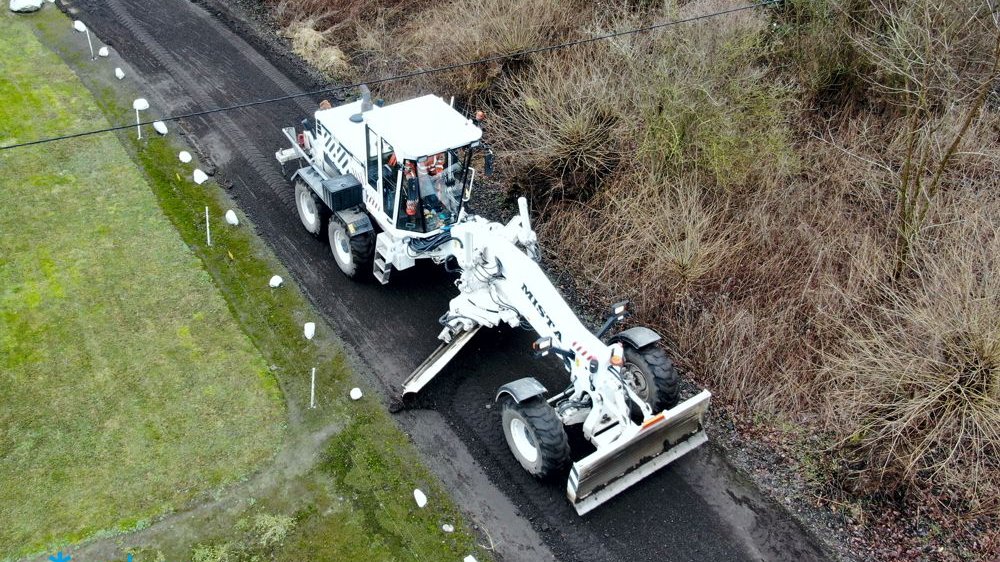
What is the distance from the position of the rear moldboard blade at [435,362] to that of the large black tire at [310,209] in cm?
304

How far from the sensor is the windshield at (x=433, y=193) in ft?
→ 32.8

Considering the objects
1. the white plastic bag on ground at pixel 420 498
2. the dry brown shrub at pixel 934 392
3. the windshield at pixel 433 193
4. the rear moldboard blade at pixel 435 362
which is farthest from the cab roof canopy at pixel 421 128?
the dry brown shrub at pixel 934 392

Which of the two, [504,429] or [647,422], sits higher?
[647,422]

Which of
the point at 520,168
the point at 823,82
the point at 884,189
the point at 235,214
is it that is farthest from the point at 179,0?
the point at 884,189

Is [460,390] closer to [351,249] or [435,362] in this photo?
[435,362]

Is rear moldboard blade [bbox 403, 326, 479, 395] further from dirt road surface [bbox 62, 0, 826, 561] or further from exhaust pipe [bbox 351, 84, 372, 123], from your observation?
exhaust pipe [bbox 351, 84, 372, 123]

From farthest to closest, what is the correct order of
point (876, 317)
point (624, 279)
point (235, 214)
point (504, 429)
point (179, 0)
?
point (179, 0) → point (235, 214) → point (624, 279) → point (876, 317) → point (504, 429)

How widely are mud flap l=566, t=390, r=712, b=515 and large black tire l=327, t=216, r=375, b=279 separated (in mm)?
4453

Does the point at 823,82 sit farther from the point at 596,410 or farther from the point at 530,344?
the point at 596,410

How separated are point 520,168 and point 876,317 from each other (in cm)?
560

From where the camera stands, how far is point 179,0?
715 inches

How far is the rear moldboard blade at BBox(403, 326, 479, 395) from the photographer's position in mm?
9547

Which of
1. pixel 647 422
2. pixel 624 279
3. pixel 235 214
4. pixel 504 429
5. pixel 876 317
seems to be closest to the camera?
pixel 647 422

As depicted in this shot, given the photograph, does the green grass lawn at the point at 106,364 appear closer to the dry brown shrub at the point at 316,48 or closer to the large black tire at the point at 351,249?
the large black tire at the point at 351,249
